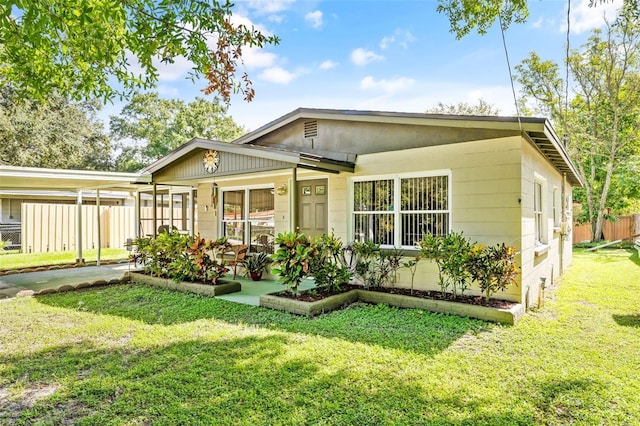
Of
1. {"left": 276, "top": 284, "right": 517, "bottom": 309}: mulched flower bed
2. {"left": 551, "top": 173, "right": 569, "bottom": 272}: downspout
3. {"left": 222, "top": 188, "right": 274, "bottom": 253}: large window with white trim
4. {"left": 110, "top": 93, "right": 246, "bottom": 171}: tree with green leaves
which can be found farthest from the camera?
{"left": 110, "top": 93, "right": 246, "bottom": 171}: tree with green leaves

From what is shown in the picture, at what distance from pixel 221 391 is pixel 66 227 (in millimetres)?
15303

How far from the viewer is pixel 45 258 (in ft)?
42.3

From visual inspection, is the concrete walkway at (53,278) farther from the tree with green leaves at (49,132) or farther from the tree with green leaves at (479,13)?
the tree with green leaves at (49,132)

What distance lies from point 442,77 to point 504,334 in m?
5.27

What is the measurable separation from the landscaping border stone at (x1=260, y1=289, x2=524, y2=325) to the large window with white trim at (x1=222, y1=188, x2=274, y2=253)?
3203 millimetres

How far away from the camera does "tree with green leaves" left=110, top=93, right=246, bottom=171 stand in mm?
29031

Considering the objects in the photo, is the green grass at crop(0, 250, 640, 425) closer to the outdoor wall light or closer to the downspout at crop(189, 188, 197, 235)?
the outdoor wall light

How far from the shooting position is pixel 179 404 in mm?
3137

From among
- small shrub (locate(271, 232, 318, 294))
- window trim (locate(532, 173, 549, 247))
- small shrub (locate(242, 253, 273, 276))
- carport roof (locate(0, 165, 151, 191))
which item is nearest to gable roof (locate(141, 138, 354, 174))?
small shrub (locate(271, 232, 318, 294))

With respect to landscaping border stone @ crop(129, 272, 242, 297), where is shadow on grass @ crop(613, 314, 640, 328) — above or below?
below

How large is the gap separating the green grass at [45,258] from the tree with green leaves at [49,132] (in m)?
8.96

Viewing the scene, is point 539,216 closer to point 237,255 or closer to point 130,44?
point 237,255

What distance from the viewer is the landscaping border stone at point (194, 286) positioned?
723cm

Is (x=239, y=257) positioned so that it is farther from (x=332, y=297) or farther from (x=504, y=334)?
(x=504, y=334)
